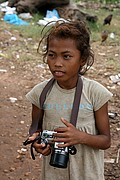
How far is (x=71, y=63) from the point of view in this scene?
188cm

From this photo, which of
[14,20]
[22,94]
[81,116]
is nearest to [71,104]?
[81,116]

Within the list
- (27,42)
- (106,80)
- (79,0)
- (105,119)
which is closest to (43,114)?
(105,119)

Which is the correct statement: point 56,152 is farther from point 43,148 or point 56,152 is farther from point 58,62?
point 58,62

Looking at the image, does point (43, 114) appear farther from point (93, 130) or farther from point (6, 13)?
point (6, 13)

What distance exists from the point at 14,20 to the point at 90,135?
733 cm

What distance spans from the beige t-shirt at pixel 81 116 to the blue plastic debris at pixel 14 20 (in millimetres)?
7023

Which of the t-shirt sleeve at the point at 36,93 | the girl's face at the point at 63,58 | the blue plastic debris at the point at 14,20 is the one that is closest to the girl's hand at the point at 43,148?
the t-shirt sleeve at the point at 36,93

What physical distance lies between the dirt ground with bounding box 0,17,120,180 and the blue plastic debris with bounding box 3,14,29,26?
1.54 ft

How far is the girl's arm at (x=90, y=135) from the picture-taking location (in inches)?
71.5

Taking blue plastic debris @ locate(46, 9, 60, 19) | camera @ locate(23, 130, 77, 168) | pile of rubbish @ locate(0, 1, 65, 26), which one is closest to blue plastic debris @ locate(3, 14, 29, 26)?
pile of rubbish @ locate(0, 1, 65, 26)

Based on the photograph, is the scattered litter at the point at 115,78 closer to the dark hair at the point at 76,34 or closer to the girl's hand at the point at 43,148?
the dark hair at the point at 76,34

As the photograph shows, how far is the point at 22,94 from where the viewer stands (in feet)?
17.1

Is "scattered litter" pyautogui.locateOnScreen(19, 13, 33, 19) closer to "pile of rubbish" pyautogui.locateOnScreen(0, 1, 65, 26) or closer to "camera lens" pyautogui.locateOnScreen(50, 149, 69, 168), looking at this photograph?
"pile of rubbish" pyautogui.locateOnScreen(0, 1, 65, 26)

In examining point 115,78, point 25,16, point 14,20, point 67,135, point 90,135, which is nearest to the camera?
point 67,135
